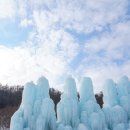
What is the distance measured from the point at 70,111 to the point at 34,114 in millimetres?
1293

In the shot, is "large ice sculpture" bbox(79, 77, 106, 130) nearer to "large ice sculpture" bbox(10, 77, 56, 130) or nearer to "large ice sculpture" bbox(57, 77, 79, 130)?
"large ice sculpture" bbox(57, 77, 79, 130)

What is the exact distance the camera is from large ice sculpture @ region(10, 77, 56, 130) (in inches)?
477

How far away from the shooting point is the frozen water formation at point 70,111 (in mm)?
12266

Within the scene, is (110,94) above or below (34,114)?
above

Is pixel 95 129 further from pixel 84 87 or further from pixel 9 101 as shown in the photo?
pixel 9 101

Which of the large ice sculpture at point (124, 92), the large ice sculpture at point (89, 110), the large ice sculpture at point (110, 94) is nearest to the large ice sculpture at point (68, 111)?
the large ice sculpture at point (89, 110)

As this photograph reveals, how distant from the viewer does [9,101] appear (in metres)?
45.7

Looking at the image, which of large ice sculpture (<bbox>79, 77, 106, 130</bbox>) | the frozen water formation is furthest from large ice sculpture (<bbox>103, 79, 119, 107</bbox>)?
large ice sculpture (<bbox>79, 77, 106, 130</bbox>)

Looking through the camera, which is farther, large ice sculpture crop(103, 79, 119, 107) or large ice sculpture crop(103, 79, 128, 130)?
large ice sculpture crop(103, 79, 119, 107)

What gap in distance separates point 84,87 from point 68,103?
1175 millimetres

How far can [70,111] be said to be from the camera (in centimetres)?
1257

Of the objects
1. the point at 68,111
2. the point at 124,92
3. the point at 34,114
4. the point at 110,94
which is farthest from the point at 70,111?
the point at 124,92

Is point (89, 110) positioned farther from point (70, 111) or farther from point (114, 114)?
point (114, 114)

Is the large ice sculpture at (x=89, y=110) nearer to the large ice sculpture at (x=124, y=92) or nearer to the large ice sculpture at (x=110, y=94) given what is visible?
the large ice sculpture at (x=110, y=94)
